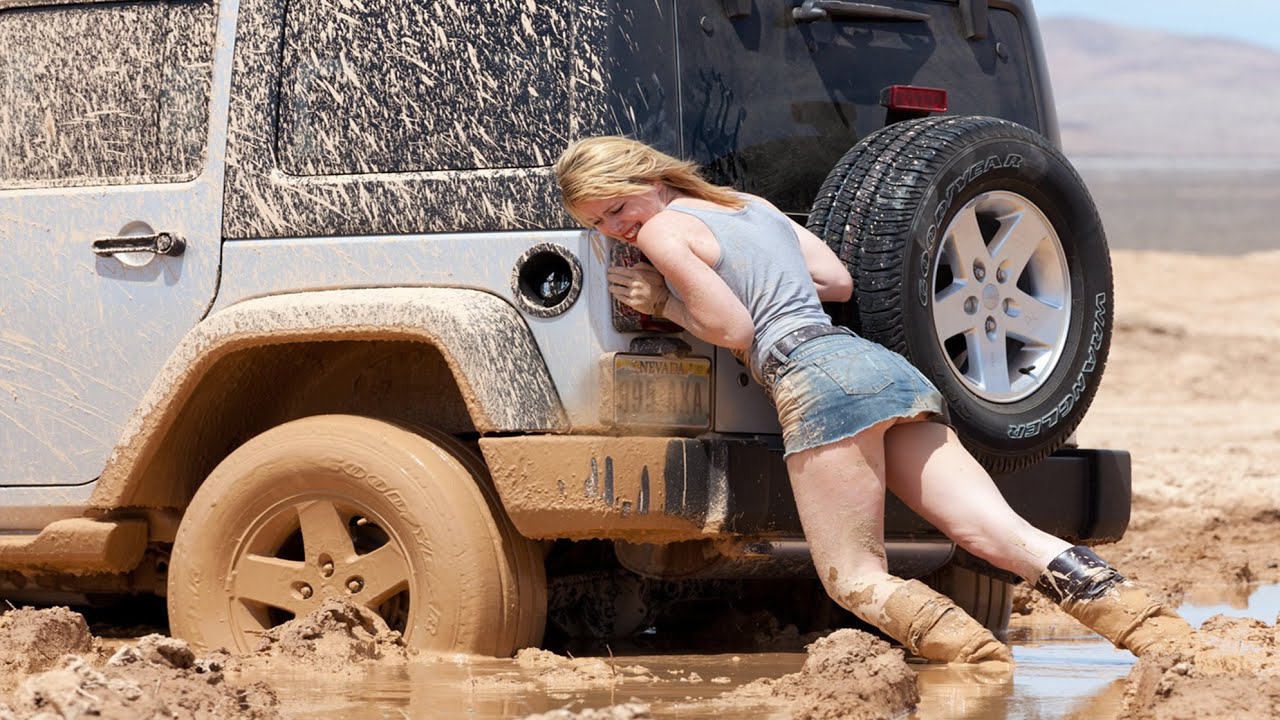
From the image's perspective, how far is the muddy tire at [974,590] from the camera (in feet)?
18.5

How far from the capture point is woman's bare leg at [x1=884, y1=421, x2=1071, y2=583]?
433cm

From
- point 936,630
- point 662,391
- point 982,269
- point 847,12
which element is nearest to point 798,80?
point 847,12

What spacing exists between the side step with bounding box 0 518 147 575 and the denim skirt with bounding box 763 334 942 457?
1882mm

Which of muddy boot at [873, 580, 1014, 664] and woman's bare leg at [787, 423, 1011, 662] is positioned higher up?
woman's bare leg at [787, 423, 1011, 662]

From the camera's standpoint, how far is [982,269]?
188 inches

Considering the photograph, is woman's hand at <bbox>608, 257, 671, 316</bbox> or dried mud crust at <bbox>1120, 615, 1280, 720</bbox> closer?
dried mud crust at <bbox>1120, 615, 1280, 720</bbox>

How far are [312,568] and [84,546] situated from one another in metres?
0.75

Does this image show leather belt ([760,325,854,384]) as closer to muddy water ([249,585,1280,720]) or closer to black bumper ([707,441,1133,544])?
black bumper ([707,441,1133,544])

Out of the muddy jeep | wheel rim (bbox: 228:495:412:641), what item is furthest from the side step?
wheel rim (bbox: 228:495:412:641)

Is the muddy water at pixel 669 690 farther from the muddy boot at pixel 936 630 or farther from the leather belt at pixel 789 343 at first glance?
the leather belt at pixel 789 343

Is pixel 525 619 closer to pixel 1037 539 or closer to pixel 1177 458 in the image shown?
pixel 1037 539

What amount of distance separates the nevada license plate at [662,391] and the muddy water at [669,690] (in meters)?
0.61

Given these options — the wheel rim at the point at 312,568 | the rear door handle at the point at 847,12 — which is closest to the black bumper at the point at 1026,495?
the wheel rim at the point at 312,568

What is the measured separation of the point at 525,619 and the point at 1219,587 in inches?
135
